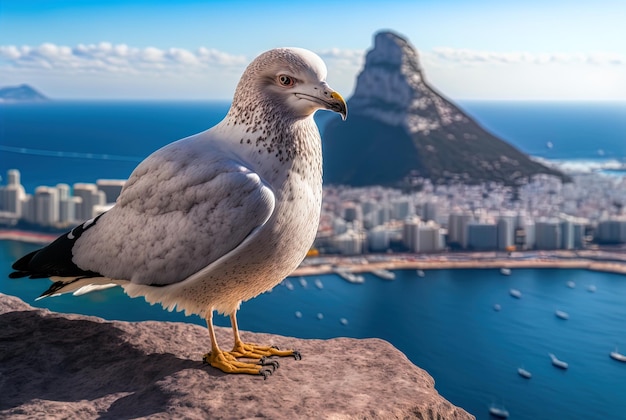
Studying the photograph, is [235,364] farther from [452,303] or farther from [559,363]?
[452,303]

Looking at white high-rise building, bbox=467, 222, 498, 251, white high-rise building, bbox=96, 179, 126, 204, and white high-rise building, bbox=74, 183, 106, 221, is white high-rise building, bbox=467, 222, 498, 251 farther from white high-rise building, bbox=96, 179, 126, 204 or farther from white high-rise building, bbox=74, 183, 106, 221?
white high-rise building, bbox=74, 183, 106, 221

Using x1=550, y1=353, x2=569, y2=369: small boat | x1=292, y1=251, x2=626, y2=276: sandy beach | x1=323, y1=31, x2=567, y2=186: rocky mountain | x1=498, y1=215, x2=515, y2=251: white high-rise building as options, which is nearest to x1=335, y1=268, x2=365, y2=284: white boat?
x1=292, y1=251, x2=626, y2=276: sandy beach

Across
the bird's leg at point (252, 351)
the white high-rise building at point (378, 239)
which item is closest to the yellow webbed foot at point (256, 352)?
the bird's leg at point (252, 351)

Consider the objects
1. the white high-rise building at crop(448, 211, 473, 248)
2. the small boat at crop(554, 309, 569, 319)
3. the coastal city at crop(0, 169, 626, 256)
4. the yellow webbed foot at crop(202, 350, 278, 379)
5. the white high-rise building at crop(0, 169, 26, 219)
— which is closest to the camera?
the yellow webbed foot at crop(202, 350, 278, 379)

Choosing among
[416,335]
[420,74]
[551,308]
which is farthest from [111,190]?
[420,74]

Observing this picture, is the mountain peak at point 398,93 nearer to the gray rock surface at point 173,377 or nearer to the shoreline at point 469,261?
the shoreline at point 469,261

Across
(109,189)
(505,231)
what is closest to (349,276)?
(505,231)
